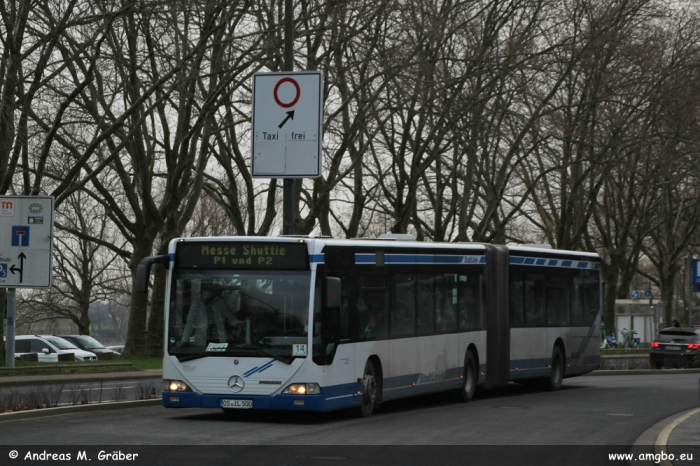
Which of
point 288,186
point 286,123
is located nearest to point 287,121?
point 286,123

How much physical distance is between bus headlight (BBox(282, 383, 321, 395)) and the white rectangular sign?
13225mm

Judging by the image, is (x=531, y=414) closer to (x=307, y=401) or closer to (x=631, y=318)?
(x=307, y=401)

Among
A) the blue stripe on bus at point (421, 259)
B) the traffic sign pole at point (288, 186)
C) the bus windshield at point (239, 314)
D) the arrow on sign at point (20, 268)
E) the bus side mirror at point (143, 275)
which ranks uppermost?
the traffic sign pole at point (288, 186)

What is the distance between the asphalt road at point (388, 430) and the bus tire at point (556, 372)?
3.52 metres

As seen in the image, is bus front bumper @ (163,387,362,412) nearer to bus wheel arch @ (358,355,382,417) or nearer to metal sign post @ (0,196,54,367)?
bus wheel arch @ (358,355,382,417)

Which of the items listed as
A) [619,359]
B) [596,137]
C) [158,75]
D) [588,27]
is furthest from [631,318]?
[158,75]

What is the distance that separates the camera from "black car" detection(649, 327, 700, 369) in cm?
3622

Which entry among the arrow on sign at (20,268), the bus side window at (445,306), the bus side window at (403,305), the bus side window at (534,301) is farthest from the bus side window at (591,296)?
the arrow on sign at (20,268)

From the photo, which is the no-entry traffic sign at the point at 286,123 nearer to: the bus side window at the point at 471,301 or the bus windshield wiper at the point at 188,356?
the bus side window at the point at 471,301

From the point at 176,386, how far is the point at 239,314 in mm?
1343

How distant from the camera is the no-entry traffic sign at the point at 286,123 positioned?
21.5m

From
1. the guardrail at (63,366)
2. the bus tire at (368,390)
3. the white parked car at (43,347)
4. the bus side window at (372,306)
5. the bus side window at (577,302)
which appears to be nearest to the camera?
the bus tire at (368,390)

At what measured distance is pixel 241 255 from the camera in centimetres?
1650
